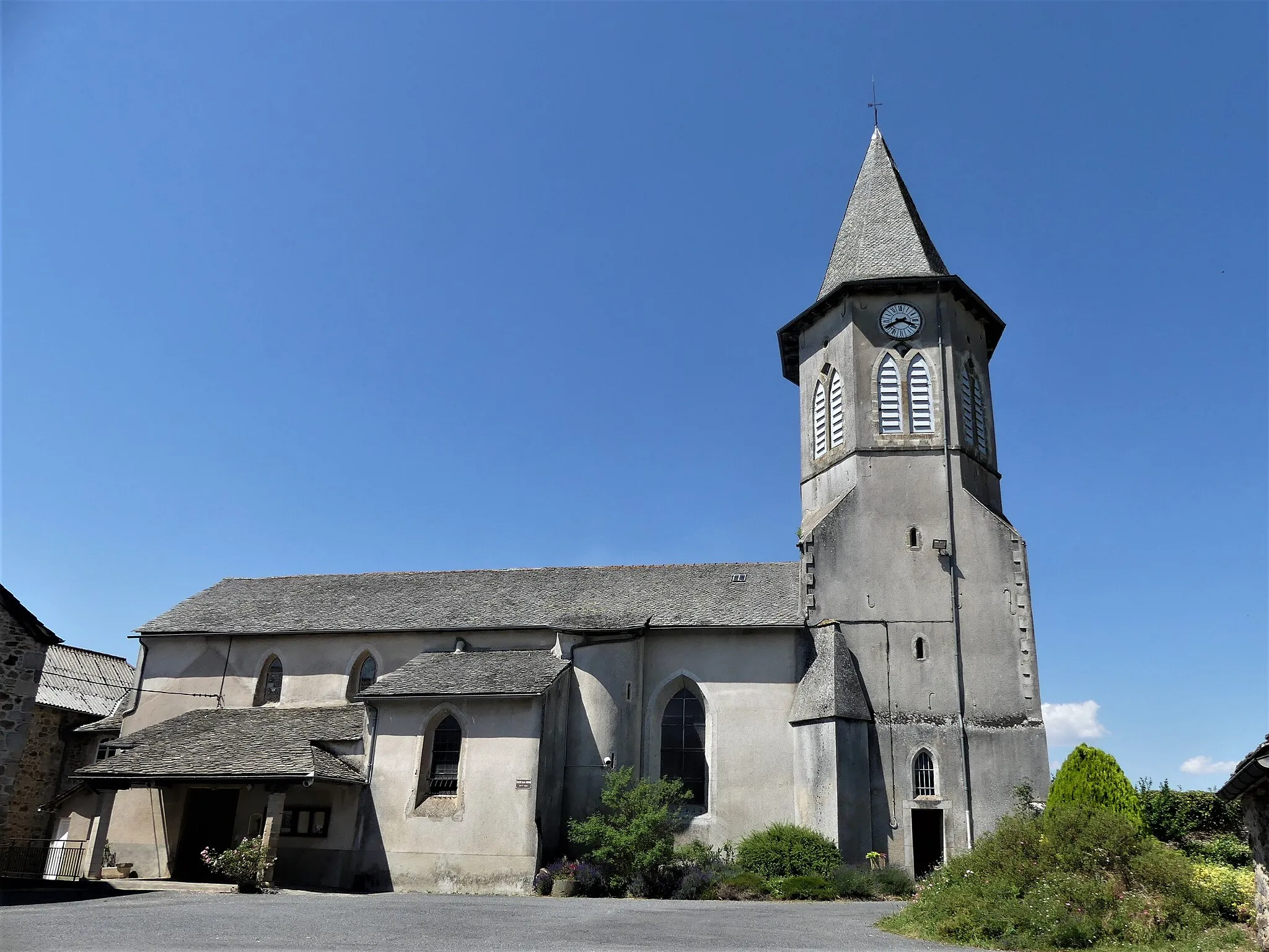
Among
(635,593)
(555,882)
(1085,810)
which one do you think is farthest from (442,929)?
(635,593)

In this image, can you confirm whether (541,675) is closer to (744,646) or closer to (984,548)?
(744,646)

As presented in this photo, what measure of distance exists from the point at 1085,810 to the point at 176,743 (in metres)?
22.6

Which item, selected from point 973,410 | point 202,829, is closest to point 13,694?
point 202,829

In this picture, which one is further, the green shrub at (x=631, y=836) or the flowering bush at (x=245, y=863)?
the green shrub at (x=631, y=836)

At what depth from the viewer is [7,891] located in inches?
692

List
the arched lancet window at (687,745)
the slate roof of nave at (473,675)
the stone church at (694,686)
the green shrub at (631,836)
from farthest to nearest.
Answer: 1. the arched lancet window at (687,745)
2. the slate roof of nave at (473,675)
3. the stone church at (694,686)
4. the green shrub at (631,836)

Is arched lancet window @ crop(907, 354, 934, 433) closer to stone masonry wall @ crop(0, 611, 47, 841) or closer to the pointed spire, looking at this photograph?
the pointed spire

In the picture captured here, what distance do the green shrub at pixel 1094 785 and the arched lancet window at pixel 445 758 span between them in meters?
14.8

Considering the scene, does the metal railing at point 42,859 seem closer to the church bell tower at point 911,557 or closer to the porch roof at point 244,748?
the porch roof at point 244,748

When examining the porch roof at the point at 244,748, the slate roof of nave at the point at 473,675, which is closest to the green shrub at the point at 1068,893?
the slate roof of nave at the point at 473,675

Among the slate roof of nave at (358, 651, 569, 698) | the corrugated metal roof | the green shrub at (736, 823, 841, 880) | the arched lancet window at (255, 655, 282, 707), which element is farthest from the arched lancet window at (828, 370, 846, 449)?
the corrugated metal roof

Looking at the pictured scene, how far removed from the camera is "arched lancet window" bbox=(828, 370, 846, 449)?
2780 centimetres

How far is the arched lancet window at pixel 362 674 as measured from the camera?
27.8 m

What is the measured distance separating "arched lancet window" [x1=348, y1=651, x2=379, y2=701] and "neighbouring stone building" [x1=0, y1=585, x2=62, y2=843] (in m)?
11.7
